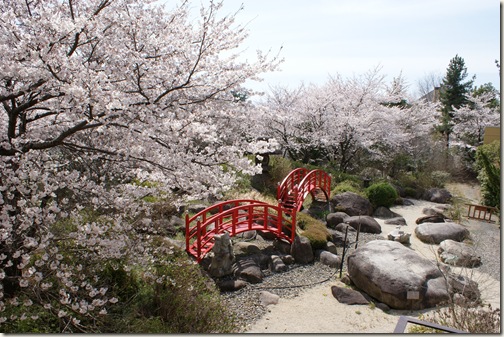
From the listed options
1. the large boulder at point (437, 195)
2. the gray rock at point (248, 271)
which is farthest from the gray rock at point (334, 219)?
the large boulder at point (437, 195)

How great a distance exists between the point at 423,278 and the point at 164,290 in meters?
3.60

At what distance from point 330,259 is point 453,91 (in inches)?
629

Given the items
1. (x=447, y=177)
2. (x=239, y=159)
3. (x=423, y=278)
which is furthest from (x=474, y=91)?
(x=239, y=159)

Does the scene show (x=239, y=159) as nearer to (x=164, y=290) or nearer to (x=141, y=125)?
(x=141, y=125)

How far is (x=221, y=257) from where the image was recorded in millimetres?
5652

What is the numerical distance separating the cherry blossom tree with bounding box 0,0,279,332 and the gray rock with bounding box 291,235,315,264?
3.18 metres

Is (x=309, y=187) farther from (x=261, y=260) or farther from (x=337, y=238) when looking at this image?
(x=261, y=260)

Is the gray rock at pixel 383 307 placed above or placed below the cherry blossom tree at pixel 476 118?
below

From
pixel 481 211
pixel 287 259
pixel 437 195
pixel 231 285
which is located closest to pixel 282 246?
pixel 287 259

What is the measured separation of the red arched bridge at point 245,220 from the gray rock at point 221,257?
0.65ft

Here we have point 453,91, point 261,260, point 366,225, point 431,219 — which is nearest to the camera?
point 261,260

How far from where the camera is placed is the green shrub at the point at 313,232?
22.9 feet

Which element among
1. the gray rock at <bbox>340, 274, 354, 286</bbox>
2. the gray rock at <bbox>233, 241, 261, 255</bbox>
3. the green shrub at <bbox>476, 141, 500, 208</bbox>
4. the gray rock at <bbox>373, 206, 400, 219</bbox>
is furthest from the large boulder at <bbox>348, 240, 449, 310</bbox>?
the green shrub at <bbox>476, 141, 500, 208</bbox>

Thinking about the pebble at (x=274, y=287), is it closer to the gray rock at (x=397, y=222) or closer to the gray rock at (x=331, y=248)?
the gray rock at (x=331, y=248)
